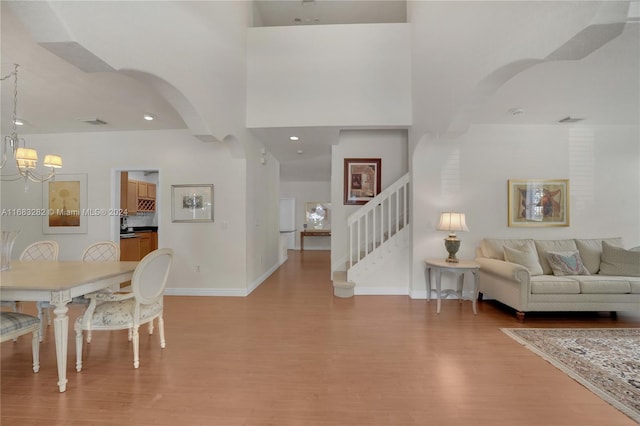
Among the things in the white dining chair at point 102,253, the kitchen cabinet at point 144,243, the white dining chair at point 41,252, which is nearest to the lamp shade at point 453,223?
the white dining chair at point 102,253

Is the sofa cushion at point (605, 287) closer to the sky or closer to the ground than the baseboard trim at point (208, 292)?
closer to the sky

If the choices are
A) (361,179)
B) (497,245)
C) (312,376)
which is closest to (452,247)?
(497,245)

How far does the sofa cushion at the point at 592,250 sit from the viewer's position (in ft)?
12.5

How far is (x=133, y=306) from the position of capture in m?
2.41

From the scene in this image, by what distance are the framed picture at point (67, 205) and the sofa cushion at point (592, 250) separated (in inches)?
297

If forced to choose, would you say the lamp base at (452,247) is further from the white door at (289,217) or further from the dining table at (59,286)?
the white door at (289,217)

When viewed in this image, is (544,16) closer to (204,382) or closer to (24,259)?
(204,382)

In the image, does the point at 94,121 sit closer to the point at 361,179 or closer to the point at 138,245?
the point at 138,245

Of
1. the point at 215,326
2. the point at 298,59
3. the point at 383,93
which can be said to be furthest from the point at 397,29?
the point at 215,326

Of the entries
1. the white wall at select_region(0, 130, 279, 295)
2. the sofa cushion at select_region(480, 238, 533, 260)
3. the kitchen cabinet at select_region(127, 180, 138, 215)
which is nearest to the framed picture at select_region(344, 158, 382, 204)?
the white wall at select_region(0, 130, 279, 295)

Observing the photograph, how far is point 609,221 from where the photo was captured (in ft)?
14.0

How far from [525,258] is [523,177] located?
1363mm

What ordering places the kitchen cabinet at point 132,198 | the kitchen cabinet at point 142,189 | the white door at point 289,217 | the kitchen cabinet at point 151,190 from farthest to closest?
the white door at point 289,217, the kitchen cabinet at point 151,190, the kitchen cabinet at point 142,189, the kitchen cabinet at point 132,198

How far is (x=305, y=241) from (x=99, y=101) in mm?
7689
